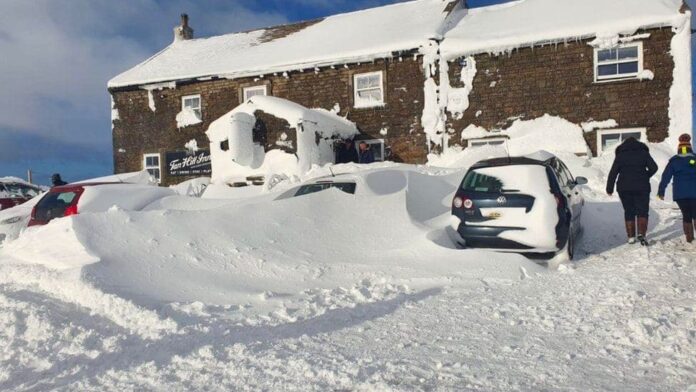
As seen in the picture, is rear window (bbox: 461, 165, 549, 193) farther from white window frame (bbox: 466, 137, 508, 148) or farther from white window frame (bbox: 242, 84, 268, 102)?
white window frame (bbox: 242, 84, 268, 102)

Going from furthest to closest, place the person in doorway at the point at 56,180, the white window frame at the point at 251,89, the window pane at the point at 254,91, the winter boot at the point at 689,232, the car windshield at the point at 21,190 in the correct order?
the window pane at the point at 254,91
the white window frame at the point at 251,89
the car windshield at the point at 21,190
the person in doorway at the point at 56,180
the winter boot at the point at 689,232

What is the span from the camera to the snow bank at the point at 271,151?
15.3 m

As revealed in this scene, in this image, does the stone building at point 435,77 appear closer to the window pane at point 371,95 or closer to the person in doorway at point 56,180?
the window pane at point 371,95

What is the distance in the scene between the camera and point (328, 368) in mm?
3260

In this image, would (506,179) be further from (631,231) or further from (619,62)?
(619,62)

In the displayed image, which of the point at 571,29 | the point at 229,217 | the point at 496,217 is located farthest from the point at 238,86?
the point at 496,217

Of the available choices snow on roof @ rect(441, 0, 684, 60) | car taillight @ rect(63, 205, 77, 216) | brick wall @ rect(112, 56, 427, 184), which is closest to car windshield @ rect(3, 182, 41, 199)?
brick wall @ rect(112, 56, 427, 184)

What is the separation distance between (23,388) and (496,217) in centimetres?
541

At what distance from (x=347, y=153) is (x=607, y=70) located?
8.33 meters

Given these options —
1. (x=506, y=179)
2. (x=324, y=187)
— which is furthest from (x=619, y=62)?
(x=324, y=187)

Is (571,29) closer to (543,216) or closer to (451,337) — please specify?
(543,216)

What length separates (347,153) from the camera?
16203mm

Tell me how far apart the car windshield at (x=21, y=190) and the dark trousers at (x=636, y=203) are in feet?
62.2

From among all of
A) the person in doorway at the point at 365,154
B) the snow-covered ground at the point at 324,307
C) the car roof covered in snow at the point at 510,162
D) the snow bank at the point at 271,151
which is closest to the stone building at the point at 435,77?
the snow bank at the point at 271,151
